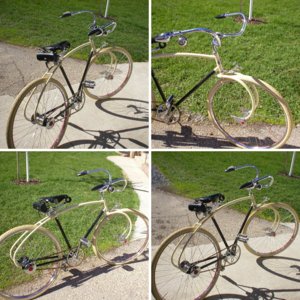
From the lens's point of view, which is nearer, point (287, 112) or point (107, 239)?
point (287, 112)

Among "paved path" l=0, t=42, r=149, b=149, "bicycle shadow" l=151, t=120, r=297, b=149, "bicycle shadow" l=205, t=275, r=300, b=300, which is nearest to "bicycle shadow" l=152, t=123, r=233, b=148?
"bicycle shadow" l=151, t=120, r=297, b=149

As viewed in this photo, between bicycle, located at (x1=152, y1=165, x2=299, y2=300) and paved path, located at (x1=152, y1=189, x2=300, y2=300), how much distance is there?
105 millimetres

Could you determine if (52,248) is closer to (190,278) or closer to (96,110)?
(190,278)

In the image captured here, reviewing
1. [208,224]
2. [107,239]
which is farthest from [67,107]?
[208,224]

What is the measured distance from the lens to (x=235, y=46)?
19.5ft

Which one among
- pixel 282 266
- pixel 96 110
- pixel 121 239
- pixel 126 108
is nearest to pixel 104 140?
pixel 96 110

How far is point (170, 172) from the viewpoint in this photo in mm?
6504

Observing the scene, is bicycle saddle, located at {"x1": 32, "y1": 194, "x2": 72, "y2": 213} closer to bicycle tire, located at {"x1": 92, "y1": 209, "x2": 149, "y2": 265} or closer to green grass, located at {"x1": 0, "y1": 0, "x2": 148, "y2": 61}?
bicycle tire, located at {"x1": 92, "y1": 209, "x2": 149, "y2": 265}

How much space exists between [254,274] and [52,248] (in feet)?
7.41

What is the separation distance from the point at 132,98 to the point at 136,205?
5.38ft

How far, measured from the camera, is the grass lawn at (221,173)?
20.1ft

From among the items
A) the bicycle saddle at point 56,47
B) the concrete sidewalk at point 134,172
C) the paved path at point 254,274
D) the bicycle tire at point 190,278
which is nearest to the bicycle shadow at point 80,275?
the bicycle tire at point 190,278

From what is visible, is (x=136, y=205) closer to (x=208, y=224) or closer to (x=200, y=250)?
(x=208, y=224)

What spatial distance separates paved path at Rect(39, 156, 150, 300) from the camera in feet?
13.4
